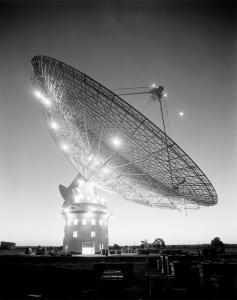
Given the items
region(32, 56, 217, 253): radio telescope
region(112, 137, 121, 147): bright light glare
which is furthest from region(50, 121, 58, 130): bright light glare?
region(112, 137, 121, 147): bright light glare

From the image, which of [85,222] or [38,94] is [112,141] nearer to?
[38,94]

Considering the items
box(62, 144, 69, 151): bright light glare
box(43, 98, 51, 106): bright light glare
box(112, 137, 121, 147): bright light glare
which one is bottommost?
box(112, 137, 121, 147): bright light glare

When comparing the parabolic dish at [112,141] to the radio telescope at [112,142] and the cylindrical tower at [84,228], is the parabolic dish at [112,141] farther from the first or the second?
the cylindrical tower at [84,228]

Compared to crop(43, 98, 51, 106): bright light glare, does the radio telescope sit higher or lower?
lower

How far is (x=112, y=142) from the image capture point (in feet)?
85.7

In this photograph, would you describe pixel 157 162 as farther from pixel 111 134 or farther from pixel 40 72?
pixel 40 72

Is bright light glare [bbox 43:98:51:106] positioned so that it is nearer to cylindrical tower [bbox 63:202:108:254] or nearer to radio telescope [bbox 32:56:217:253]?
radio telescope [bbox 32:56:217:253]

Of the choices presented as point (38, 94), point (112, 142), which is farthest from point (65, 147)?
point (112, 142)

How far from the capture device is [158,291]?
908cm

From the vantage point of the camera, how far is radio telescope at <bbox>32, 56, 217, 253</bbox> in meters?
21.0

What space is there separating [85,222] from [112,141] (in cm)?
1768

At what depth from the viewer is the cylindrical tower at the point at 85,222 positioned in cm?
3619

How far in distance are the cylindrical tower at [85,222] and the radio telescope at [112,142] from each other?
6.14 m

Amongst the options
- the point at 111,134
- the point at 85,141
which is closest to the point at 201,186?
the point at 111,134
